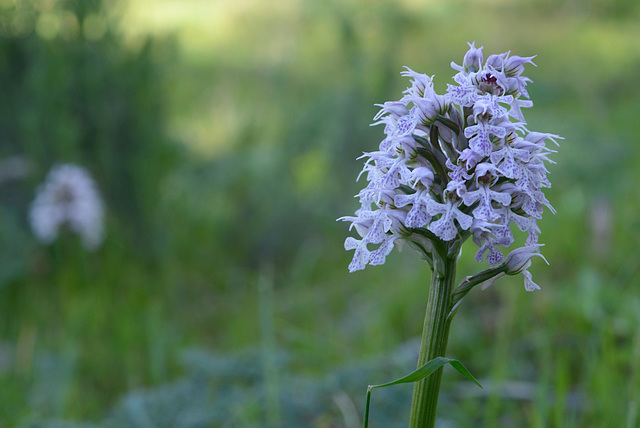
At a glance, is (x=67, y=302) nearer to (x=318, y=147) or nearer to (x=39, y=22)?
(x=39, y=22)

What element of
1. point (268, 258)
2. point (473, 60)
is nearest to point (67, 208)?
point (268, 258)

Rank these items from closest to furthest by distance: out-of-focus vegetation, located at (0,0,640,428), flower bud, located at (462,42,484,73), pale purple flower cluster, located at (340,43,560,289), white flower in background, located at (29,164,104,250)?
pale purple flower cluster, located at (340,43,560,289)
flower bud, located at (462,42,484,73)
out-of-focus vegetation, located at (0,0,640,428)
white flower in background, located at (29,164,104,250)

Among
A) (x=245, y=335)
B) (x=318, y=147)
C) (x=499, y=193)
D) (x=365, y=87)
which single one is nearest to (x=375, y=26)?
(x=365, y=87)

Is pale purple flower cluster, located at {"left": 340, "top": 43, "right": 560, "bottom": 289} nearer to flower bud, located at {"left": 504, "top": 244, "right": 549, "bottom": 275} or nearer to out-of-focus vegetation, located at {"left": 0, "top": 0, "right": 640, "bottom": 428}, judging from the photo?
flower bud, located at {"left": 504, "top": 244, "right": 549, "bottom": 275}

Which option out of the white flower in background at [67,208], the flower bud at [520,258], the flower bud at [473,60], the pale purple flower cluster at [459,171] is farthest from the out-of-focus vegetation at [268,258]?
the flower bud at [473,60]

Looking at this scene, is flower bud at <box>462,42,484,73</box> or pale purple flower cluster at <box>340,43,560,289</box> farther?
flower bud at <box>462,42,484,73</box>

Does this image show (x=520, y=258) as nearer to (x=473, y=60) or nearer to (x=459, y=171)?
(x=459, y=171)

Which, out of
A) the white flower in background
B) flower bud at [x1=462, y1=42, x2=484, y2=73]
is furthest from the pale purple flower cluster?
the white flower in background
